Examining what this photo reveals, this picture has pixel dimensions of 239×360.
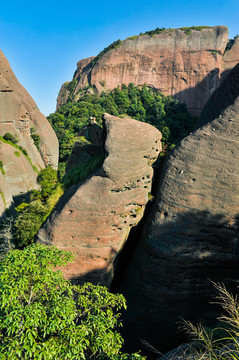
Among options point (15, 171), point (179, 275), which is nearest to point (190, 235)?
point (179, 275)

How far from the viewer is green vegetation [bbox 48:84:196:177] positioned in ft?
120

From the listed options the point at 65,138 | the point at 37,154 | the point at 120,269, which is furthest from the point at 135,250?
the point at 65,138

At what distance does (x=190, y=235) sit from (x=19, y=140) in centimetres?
2132

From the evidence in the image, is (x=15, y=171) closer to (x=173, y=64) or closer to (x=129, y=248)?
(x=129, y=248)

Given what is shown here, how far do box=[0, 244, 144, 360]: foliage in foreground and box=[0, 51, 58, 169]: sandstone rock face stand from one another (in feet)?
72.7

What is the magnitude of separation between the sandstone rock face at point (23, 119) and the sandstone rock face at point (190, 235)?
67.7 feet

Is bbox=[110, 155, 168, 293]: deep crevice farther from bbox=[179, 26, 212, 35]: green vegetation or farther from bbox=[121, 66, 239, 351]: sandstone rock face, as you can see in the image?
bbox=[179, 26, 212, 35]: green vegetation

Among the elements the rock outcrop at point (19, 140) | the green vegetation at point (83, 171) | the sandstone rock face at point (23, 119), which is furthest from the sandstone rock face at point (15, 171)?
the green vegetation at point (83, 171)

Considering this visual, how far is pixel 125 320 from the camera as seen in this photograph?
8586 millimetres

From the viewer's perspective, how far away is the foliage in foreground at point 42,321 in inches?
151

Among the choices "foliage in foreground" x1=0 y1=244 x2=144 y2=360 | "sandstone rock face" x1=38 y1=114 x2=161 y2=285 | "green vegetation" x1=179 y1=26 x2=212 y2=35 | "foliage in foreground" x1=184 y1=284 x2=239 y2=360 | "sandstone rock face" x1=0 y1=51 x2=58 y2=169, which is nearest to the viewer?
"foliage in foreground" x1=184 y1=284 x2=239 y2=360

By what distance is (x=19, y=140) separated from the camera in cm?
2503

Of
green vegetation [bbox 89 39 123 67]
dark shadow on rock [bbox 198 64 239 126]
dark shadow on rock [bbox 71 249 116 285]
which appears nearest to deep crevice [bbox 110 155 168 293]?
dark shadow on rock [bbox 71 249 116 285]

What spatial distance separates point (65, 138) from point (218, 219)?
31726mm
